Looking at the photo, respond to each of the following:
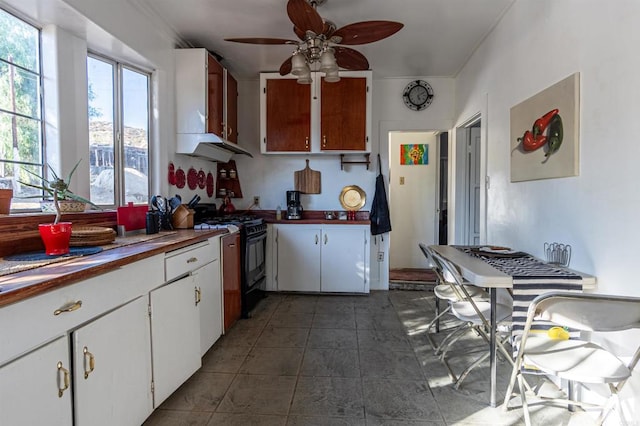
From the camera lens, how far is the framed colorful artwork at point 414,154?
5.20 metres

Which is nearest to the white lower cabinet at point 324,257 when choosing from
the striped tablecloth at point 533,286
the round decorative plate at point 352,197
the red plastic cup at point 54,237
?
the round decorative plate at point 352,197

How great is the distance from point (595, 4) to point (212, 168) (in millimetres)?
3542

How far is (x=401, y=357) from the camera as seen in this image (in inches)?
95.9

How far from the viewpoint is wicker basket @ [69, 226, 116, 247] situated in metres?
1.74

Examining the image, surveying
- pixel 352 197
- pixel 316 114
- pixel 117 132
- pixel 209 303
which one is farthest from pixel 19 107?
pixel 352 197

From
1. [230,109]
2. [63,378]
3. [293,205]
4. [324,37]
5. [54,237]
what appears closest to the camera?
[63,378]

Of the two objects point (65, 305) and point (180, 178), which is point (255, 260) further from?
point (65, 305)

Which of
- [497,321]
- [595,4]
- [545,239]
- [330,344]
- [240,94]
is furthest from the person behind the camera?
[240,94]

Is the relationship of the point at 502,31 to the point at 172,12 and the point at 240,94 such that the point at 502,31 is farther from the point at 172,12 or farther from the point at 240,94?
the point at 240,94

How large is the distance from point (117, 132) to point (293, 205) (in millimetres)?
2058

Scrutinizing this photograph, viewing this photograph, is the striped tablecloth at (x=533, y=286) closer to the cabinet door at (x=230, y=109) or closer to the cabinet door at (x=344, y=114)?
the cabinet door at (x=344, y=114)

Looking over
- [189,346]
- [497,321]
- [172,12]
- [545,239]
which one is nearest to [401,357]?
[497,321]

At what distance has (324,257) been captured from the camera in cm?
390

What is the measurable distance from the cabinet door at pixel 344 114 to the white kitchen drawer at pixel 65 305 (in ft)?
8.56
